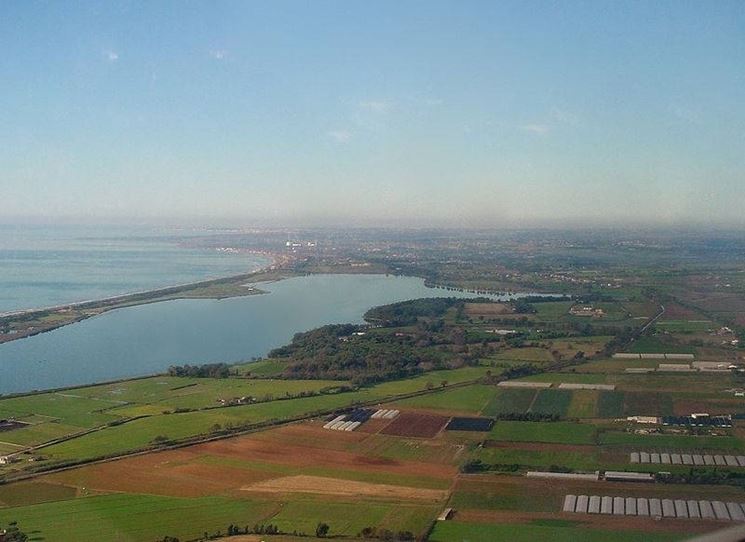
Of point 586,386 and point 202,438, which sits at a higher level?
point 586,386

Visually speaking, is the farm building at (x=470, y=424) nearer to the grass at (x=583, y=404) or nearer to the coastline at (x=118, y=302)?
the grass at (x=583, y=404)

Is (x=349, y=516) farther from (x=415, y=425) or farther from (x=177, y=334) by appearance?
(x=177, y=334)

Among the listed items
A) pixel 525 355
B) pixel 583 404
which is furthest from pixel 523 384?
pixel 525 355

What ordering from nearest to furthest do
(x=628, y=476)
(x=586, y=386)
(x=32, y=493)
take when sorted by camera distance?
(x=628, y=476), (x=32, y=493), (x=586, y=386)

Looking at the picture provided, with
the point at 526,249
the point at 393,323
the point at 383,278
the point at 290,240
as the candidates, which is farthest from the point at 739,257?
the point at 290,240

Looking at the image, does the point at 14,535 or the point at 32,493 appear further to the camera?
the point at 32,493

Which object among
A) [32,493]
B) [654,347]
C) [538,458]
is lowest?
[32,493]

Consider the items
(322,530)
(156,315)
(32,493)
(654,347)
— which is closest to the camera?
(322,530)

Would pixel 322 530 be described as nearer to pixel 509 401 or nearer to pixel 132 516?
pixel 132 516
